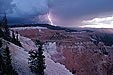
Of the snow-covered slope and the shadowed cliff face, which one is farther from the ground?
the snow-covered slope

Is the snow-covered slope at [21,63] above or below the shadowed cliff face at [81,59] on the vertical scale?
above

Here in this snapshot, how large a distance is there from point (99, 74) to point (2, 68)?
121 ft

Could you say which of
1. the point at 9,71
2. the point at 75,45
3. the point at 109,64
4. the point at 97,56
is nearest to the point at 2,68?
the point at 9,71

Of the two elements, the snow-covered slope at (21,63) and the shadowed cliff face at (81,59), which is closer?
the snow-covered slope at (21,63)

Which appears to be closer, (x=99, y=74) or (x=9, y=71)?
(x=9, y=71)

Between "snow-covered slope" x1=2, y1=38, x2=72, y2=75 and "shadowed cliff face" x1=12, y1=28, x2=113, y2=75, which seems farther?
"shadowed cliff face" x1=12, y1=28, x2=113, y2=75

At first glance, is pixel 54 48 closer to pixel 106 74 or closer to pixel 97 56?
pixel 97 56

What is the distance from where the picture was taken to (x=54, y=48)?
48.7 meters

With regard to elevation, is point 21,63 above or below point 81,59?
above

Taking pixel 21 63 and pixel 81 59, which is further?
pixel 81 59

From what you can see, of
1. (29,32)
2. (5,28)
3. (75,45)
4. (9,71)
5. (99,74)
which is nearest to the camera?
(9,71)

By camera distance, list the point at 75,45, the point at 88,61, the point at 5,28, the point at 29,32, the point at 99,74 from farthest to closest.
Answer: the point at 29,32 → the point at 75,45 → the point at 88,61 → the point at 99,74 → the point at 5,28

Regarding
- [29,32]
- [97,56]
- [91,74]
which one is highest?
[29,32]

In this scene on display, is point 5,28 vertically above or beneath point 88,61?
above
